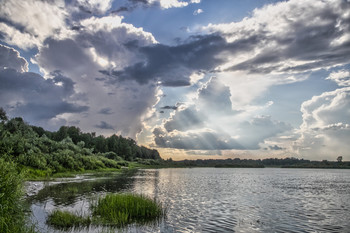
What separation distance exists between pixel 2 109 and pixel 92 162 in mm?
31645

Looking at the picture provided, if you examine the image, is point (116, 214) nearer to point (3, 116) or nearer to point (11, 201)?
point (11, 201)

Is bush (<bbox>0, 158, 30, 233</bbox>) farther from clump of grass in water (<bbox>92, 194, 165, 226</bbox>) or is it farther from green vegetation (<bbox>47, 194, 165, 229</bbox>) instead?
clump of grass in water (<bbox>92, 194, 165, 226</bbox>)

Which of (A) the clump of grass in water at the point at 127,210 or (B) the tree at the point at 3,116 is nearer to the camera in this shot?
(A) the clump of grass in water at the point at 127,210

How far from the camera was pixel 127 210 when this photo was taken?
2342 cm

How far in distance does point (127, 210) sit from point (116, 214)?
0.97m

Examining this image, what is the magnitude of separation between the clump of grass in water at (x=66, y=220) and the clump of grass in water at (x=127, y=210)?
1.28 metres

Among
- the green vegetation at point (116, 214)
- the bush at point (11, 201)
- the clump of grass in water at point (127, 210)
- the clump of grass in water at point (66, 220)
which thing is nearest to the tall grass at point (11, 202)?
the bush at point (11, 201)

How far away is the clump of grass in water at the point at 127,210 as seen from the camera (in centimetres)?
2233

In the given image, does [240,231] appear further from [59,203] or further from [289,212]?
[59,203]

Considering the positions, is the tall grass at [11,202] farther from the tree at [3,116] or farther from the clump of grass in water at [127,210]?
the tree at [3,116]

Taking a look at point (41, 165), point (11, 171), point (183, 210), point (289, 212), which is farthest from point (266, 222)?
point (41, 165)

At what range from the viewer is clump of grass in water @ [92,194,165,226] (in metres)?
22.3

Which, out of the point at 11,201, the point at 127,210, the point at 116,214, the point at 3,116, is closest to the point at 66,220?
the point at 116,214

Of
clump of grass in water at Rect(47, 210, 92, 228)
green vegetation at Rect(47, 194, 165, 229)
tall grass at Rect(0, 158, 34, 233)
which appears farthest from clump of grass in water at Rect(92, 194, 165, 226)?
tall grass at Rect(0, 158, 34, 233)
